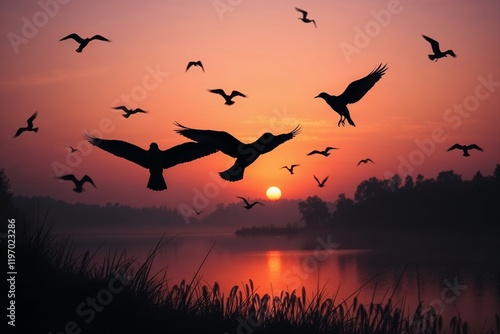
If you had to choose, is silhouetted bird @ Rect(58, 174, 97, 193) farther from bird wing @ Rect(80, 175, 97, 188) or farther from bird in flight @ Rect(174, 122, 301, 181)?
bird in flight @ Rect(174, 122, 301, 181)

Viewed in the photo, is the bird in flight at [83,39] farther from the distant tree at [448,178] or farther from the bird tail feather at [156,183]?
the distant tree at [448,178]

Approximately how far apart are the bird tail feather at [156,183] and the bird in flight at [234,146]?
1.14 meters

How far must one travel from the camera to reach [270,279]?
215 feet

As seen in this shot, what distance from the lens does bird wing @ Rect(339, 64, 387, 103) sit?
12689 millimetres

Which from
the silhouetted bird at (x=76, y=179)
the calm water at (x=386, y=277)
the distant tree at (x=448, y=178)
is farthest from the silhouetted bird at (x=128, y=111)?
the distant tree at (x=448, y=178)

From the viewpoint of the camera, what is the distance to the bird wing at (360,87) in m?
12.7

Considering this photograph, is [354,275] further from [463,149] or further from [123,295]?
[123,295]

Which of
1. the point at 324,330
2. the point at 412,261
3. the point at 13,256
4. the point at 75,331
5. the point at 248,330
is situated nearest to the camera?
the point at 75,331

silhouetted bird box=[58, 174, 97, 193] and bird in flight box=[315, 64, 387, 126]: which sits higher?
bird in flight box=[315, 64, 387, 126]

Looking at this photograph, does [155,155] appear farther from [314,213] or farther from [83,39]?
[314,213]

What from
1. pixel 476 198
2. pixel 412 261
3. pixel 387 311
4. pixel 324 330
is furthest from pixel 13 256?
pixel 476 198

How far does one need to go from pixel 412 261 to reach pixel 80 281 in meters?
76.8

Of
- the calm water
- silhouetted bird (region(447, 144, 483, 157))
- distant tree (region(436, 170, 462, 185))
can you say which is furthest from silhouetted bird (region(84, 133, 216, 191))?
distant tree (region(436, 170, 462, 185))

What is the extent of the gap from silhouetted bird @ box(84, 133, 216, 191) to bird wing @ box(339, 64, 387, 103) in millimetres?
4738
